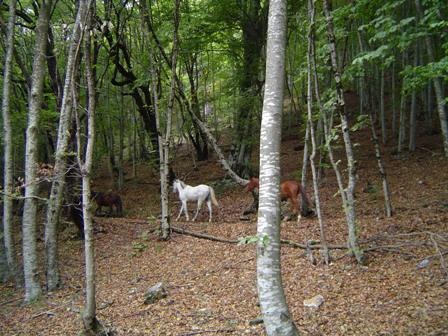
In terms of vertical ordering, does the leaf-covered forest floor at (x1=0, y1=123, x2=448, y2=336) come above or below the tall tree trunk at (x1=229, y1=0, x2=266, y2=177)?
below

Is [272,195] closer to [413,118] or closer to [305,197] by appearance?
[305,197]

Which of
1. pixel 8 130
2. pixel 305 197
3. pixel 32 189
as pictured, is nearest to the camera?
pixel 32 189

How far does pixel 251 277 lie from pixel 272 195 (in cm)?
388

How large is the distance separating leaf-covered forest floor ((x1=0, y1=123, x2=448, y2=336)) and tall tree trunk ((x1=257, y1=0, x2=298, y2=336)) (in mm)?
1377

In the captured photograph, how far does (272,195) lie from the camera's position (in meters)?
4.52

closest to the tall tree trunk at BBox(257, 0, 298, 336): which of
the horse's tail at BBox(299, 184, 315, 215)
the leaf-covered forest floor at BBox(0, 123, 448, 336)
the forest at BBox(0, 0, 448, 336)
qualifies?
the forest at BBox(0, 0, 448, 336)

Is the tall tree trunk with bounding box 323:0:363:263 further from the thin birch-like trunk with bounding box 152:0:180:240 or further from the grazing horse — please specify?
the grazing horse

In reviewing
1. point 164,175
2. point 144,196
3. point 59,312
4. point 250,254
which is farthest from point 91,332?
point 144,196

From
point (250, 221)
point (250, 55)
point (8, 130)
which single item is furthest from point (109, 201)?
point (250, 55)

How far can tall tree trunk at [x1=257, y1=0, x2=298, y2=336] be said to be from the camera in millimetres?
4367

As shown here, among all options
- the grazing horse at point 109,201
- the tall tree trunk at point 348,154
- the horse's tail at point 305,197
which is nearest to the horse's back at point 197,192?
the horse's tail at point 305,197

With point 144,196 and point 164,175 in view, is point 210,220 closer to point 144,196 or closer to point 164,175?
point 164,175

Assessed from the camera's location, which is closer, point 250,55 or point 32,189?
point 32,189

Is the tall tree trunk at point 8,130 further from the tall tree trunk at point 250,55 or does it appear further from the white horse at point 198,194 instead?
the tall tree trunk at point 250,55
